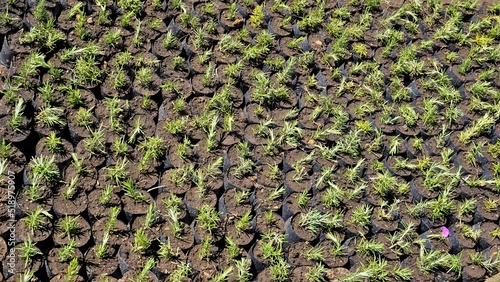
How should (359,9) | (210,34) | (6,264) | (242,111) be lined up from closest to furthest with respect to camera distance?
(6,264), (242,111), (210,34), (359,9)

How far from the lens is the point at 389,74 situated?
4371 millimetres

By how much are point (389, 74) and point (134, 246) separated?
2406 mm

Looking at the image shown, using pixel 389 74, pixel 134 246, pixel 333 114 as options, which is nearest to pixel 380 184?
pixel 333 114

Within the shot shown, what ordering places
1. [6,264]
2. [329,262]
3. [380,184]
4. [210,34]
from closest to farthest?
1. [6,264]
2. [329,262]
3. [380,184]
4. [210,34]

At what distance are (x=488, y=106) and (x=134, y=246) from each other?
2.89 meters

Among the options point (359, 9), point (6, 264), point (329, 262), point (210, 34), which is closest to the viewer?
point (6, 264)


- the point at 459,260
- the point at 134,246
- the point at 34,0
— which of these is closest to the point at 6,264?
the point at 134,246

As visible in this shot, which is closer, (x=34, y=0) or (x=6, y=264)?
(x=6, y=264)

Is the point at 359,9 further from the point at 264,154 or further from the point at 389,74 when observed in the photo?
the point at 264,154

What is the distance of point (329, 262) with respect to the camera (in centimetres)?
340

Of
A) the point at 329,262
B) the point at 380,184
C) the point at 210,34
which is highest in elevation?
the point at 210,34

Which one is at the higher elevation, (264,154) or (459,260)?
(264,154)

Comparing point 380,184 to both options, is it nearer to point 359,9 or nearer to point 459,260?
point 459,260

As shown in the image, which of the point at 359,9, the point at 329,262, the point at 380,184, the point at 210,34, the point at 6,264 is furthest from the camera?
the point at 359,9
